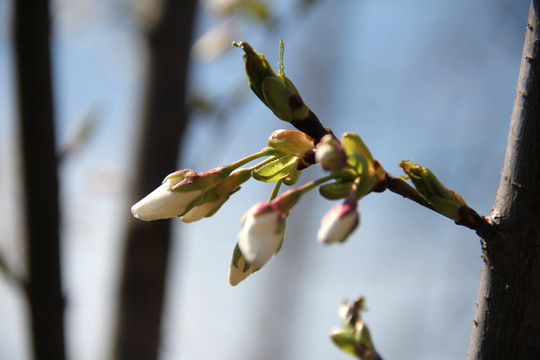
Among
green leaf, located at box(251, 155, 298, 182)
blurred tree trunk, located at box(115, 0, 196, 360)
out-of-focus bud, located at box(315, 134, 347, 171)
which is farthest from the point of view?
blurred tree trunk, located at box(115, 0, 196, 360)

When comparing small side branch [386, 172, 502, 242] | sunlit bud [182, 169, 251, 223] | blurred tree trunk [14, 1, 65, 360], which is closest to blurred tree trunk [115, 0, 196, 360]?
blurred tree trunk [14, 1, 65, 360]

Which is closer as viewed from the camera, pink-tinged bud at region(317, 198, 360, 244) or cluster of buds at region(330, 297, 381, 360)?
pink-tinged bud at region(317, 198, 360, 244)

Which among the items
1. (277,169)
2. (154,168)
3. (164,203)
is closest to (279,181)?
(277,169)

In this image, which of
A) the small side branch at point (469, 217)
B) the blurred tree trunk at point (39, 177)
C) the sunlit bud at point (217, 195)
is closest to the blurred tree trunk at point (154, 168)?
the blurred tree trunk at point (39, 177)

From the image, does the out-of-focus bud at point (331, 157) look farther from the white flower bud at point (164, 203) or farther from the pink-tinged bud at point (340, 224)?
the white flower bud at point (164, 203)

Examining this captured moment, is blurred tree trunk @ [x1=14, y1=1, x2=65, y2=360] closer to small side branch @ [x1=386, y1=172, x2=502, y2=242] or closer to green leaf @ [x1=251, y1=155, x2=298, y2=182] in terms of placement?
green leaf @ [x1=251, y1=155, x2=298, y2=182]

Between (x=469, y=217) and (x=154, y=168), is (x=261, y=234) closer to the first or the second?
(x=469, y=217)
